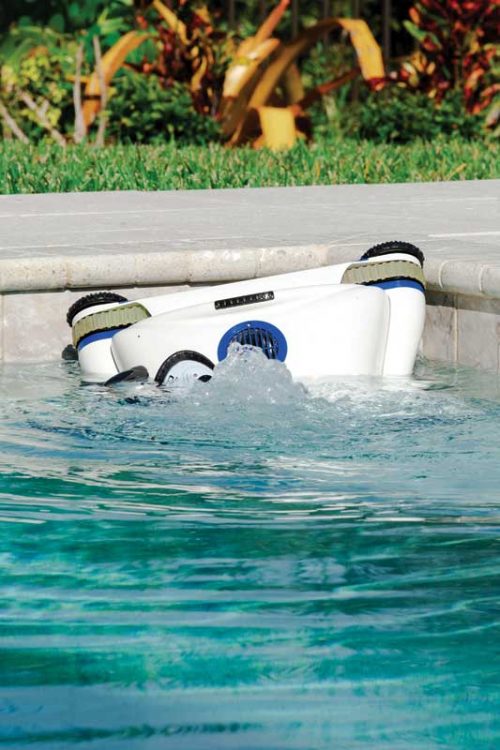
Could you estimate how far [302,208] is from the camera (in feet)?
22.6

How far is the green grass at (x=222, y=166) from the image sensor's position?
8508 millimetres

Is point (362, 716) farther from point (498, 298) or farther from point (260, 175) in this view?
point (260, 175)

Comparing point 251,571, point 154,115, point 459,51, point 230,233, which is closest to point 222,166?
point 154,115

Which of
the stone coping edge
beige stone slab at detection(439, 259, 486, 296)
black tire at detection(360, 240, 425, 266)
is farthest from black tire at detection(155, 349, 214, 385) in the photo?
beige stone slab at detection(439, 259, 486, 296)

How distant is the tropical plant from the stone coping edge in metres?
7.16

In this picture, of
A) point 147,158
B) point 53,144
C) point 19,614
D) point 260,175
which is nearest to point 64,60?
point 53,144

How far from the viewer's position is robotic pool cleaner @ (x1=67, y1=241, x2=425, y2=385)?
15.2ft

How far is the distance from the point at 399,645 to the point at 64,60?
10435mm

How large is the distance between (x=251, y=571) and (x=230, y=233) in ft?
10.2

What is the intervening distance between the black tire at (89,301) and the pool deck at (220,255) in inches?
6.5

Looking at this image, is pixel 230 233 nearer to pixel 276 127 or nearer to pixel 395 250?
pixel 395 250

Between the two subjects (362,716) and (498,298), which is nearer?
(362,716)

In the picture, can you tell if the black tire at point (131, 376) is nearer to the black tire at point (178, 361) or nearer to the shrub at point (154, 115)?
the black tire at point (178, 361)

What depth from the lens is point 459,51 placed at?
12.2 metres
